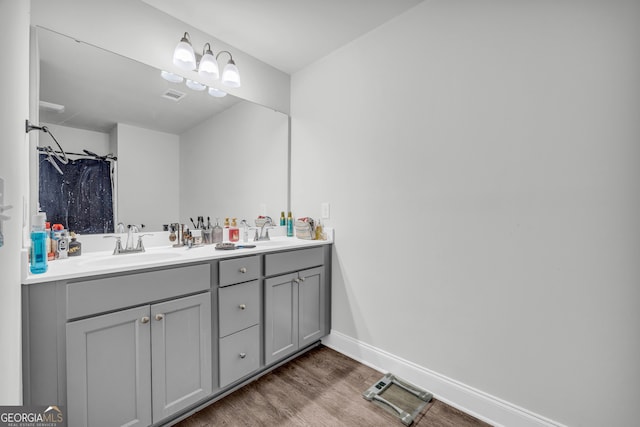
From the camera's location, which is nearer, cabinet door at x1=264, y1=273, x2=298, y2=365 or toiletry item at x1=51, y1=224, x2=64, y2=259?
toiletry item at x1=51, y1=224, x2=64, y2=259

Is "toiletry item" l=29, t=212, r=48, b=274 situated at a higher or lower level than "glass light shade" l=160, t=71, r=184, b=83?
lower

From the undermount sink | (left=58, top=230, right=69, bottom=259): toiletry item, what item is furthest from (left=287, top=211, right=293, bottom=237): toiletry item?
(left=58, top=230, right=69, bottom=259): toiletry item

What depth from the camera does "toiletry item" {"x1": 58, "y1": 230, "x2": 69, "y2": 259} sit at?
1434mm

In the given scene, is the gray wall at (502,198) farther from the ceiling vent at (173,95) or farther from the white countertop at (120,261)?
the ceiling vent at (173,95)

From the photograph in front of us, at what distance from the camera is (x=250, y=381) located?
5.89ft

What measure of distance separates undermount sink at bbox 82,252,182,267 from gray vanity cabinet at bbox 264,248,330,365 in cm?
59

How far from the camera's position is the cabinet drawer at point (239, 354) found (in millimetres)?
1576

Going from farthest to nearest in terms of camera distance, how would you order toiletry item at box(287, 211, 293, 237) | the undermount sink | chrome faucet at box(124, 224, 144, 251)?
toiletry item at box(287, 211, 293, 237), chrome faucet at box(124, 224, 144, 251), the undermount sink

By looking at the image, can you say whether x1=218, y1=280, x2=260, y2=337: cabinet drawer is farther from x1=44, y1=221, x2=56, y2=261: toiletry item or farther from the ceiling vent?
the ceiling vent

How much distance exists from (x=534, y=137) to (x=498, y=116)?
20 centimetres

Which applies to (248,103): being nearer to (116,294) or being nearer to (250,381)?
→ (116,294)

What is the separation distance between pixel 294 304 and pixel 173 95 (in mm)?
1635

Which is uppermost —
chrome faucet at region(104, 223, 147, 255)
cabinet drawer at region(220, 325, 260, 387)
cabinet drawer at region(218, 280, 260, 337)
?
chrome faucet at region(104, 223, 147, 255)

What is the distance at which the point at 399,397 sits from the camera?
166 cm
